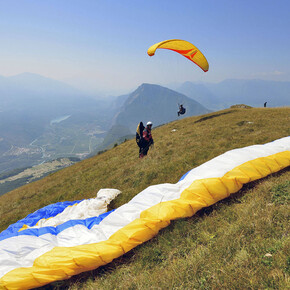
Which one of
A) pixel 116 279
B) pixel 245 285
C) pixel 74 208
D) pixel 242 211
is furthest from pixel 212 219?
pixel 74 208

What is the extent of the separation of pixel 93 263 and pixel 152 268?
4.16ft

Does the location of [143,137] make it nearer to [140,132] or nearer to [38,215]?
[140,132]

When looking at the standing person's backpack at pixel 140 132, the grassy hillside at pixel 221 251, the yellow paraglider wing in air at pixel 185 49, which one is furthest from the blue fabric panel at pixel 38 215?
the yellow paraglider wing in air at pixel 185 49

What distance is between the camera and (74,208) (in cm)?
759

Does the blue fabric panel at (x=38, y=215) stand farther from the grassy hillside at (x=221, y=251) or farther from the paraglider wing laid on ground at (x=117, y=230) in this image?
the grassy hillside at (x=221, y=251)

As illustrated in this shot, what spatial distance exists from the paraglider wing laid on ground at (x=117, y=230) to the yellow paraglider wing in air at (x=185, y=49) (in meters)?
18.3

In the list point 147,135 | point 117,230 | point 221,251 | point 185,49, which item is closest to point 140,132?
point 147,135

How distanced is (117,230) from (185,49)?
2404 cm

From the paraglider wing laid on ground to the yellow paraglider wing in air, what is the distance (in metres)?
18.3

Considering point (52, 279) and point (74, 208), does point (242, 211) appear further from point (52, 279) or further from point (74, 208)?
point (74, 208)

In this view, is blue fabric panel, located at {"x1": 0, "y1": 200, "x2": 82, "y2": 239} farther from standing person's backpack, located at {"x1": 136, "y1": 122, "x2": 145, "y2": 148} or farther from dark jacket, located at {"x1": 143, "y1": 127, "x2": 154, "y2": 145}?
dark jacket, located at {"x1": 143, "y1": 127, "x2": 154, "y2": 145}

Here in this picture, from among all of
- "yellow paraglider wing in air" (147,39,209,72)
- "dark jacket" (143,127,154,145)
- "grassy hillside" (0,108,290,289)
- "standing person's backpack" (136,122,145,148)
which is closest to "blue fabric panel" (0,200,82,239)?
"grassy hillside" (0,108,290,289)

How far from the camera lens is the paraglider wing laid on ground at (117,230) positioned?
3537 millimetres

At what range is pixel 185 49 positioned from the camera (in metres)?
22.1
